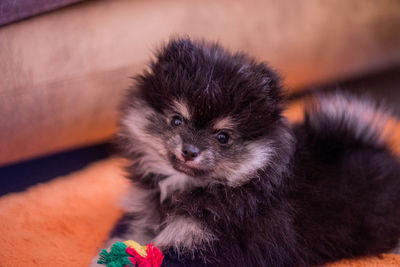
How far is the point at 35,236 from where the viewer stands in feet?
5.82

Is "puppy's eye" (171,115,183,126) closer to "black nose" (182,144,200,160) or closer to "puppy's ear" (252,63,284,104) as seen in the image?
"black nose" (182,144,200,160)

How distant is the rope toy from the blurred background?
29.2 inches

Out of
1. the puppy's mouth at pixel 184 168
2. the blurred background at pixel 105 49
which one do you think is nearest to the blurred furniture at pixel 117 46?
the blurred background at pixel 105 49

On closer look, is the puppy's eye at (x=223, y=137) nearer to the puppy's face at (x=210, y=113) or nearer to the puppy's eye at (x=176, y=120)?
the puppy's face at (x=210, y=113)

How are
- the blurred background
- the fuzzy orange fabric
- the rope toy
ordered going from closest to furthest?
the rope toy → the fuzzy orange fabric → the blurred background

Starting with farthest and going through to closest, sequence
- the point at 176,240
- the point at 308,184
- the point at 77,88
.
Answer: the point at 77,88
the point at 308,184
the point at 176,240

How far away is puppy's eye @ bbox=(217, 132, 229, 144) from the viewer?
1.52 metres

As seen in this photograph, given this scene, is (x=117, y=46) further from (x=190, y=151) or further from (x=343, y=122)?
(x=343, y=122)

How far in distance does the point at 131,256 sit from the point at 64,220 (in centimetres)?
58

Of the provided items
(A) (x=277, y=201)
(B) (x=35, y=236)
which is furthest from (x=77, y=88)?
(A) (x=277, y=201)

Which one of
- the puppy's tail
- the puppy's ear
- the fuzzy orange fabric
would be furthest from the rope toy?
the puppy's tail

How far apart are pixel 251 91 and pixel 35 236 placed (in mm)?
1042

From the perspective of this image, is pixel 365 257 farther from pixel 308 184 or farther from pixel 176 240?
pixel 176 240

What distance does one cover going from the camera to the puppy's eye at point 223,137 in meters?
1.52
